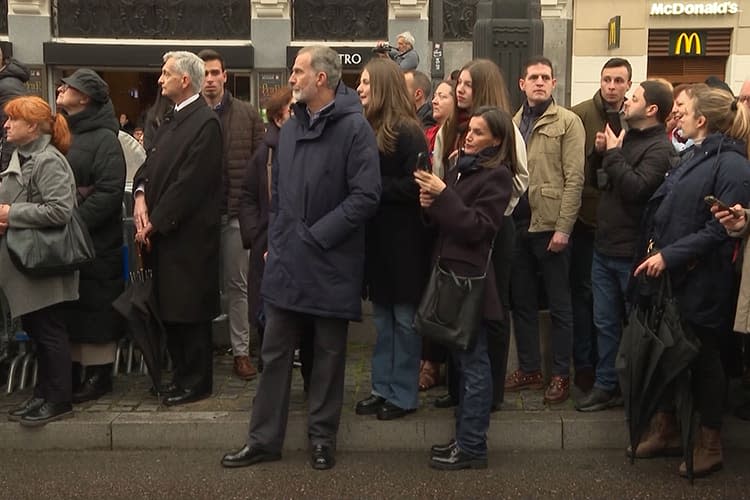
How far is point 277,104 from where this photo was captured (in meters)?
5.60

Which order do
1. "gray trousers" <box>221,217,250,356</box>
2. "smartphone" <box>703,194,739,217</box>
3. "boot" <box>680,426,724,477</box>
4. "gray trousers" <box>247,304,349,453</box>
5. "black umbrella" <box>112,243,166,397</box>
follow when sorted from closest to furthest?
"smartphone" <box>703,194,739,217</box> < "boot" <box>680,426,724,477</box> < "gray trousers" <box>247,304,349,453</box> < "black umbrella" <box>112,243,166,397</box> < "gray trousers" <box>221,217,250,356</box>

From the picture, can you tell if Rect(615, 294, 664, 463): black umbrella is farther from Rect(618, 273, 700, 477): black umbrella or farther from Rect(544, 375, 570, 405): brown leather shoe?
Rect(544, 375, 570, 405): brown leather shoe

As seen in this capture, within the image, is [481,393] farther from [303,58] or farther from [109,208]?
[109,208]

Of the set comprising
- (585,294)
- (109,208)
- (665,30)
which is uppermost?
(665,30)

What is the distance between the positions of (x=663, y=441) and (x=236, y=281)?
2.94m

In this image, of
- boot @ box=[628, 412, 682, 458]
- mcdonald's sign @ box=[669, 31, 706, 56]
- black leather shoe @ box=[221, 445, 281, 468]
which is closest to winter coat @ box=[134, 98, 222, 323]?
black leather shoe @ box=[221, 445, 281, 468]

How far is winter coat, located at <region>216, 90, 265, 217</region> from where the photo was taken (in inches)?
237

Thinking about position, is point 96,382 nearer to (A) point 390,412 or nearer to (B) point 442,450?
(A) point 390,412

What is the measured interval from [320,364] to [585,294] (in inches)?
71.8

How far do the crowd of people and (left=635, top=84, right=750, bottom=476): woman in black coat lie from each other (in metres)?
0.01

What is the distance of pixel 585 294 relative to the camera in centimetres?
557

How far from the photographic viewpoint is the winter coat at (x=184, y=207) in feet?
17.0

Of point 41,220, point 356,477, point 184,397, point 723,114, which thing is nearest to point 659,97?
point 723,114

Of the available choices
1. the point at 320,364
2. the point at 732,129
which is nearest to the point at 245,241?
the point at 320,364
